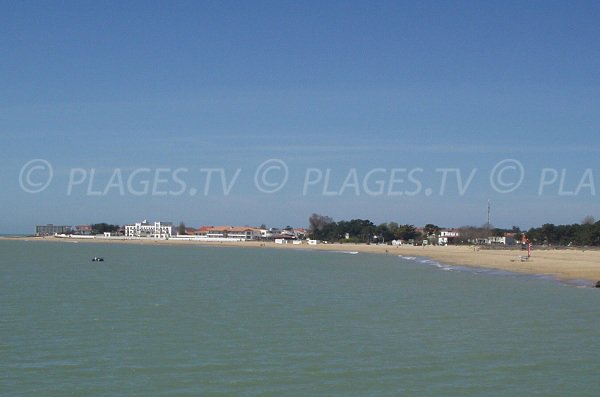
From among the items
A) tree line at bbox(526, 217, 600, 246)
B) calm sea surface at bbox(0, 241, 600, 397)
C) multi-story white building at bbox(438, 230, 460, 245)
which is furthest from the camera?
multi-story white building at bbox(438, 230, 460, 245)

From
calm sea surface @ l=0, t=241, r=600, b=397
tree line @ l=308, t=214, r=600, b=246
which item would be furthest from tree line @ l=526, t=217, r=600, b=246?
calm sea surface @ l=0, t=241, r=600, b=397

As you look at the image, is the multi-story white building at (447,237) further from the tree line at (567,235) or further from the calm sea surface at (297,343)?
the calm sea surface at (297,343)

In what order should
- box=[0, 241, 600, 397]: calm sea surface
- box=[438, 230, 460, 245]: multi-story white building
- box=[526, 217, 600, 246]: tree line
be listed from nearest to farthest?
1. box=[0, 241, 600, 397]: calm sea surface
2. box=[526, 217, 600, 246]: tree line
3. box=[438, 230, 460, 245]: multi-story white building

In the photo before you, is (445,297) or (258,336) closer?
(258,336)

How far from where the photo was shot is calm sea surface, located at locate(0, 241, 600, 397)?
590 inches

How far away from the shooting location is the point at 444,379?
15648mm

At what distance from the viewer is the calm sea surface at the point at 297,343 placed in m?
15.0

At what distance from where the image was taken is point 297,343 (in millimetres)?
19578

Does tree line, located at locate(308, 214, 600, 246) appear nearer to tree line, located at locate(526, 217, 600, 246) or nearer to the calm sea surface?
tree line, located at locate(526, 217, 600, 246)

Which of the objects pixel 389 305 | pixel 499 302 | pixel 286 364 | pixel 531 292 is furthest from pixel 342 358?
Result: pixel 531 292

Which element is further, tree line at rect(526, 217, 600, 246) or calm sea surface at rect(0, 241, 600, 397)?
tree line at rect(526, 217, 600, 246)

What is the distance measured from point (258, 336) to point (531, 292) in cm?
1927

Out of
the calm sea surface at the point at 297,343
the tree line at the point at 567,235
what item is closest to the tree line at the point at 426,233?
the tree line at the point at 567,235

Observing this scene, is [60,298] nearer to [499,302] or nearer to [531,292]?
[499,302]
